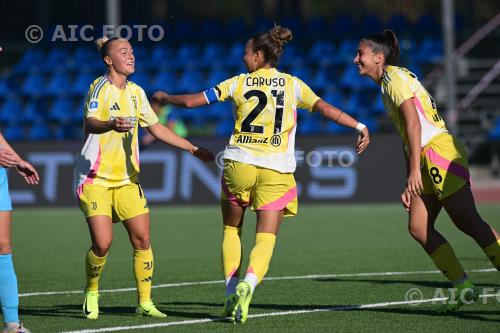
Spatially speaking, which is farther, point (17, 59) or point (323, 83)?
point (17, 59)

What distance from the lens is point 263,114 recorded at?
7.73 meters

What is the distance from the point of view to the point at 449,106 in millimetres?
20984

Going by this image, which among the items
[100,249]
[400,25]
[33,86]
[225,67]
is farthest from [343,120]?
[400,25]

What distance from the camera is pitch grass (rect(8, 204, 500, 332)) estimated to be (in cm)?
764

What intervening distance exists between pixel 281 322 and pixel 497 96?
63.1ft

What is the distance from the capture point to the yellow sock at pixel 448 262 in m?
7.84

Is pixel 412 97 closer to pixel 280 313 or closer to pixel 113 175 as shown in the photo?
pixel 280 313

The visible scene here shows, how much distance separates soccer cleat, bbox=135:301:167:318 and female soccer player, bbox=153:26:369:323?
71cm

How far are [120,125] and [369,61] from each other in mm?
2039

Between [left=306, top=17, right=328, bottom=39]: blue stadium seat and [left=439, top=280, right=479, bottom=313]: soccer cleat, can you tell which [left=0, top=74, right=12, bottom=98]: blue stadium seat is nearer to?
[left=306, top=17, right=328, bottom=39]: blue stadium seat

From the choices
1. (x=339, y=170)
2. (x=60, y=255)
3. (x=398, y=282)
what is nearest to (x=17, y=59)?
(x=339, y=170)

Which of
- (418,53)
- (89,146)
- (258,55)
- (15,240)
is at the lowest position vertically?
(15,240)

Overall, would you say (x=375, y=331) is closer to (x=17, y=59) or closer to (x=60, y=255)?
(x=60, y=255)

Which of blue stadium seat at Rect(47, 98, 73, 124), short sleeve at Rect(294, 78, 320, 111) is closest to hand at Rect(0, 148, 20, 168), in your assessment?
short sleeve at Rect(294, 78, 320, 111)
